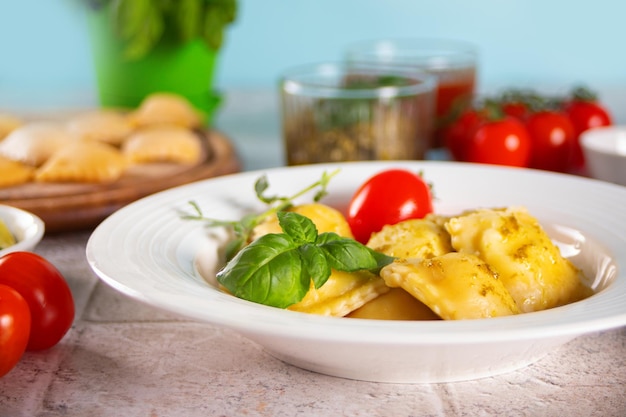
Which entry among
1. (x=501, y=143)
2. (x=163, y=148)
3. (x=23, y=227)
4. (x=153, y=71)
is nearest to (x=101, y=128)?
(x=163, y=148)

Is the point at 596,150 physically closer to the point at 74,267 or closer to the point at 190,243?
the point at 190,243

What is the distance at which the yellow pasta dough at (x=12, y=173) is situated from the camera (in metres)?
2.18

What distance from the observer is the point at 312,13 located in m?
4.20

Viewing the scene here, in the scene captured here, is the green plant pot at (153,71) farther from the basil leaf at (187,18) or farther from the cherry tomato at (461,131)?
the cherry tomato at (461,131)

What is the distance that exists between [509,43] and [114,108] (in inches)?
84.5

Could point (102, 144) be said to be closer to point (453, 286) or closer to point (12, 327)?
point (12, 327)

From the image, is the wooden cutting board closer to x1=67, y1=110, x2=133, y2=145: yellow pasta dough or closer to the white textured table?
x1=67, y1=110, x2=133, y2=145: yellow pasta dough

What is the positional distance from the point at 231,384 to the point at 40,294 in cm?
36

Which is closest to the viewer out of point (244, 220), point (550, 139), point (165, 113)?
point (244, 220)

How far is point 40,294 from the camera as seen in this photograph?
1353 millimetres

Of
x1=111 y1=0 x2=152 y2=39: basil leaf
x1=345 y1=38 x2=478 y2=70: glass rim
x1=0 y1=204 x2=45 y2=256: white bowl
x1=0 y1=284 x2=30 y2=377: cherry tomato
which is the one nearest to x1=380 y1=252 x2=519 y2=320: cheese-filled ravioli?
x1=0 y1=284 x2=30 y2=377: cherry tomato

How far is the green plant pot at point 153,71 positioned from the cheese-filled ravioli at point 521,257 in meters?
1.91

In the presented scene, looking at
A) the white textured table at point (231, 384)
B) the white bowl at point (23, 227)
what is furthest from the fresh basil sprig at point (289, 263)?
the white bowl at point (23, 227)

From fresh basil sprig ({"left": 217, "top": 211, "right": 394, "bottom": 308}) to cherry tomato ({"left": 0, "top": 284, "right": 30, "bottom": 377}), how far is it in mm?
303
